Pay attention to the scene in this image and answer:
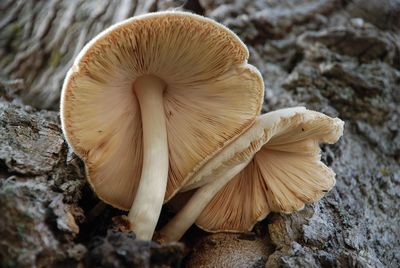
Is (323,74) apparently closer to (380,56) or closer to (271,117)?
(380,56)

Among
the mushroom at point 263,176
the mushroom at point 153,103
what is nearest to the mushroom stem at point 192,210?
the mushroom at point 263,176

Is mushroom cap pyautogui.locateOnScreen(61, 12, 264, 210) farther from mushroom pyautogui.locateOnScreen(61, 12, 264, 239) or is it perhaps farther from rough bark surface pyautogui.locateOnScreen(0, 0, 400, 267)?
rough bark surface pyautogui.locateOnScreen(0, 0, 400, 267)

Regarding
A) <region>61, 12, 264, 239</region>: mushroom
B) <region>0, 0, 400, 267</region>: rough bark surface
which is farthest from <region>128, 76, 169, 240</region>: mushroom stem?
<region>0, 0, 400, 267</region>: rough bark surface

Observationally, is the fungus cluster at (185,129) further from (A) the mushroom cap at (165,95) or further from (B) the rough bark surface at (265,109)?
(B) the rough bark surface at (265,109)

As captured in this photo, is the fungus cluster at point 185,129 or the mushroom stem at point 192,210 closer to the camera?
the fungus cluster at point 185,129

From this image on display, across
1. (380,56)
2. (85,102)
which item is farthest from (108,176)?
(380,56)

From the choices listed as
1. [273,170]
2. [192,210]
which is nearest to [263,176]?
[273,170]

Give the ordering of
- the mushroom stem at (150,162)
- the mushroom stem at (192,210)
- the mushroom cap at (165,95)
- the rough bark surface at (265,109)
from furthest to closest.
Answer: the mushroom stem at (192,210) → the mushroom stem at (150,162) → the mushroom cap at (165,95) → the rough bark surface at (265,109)
